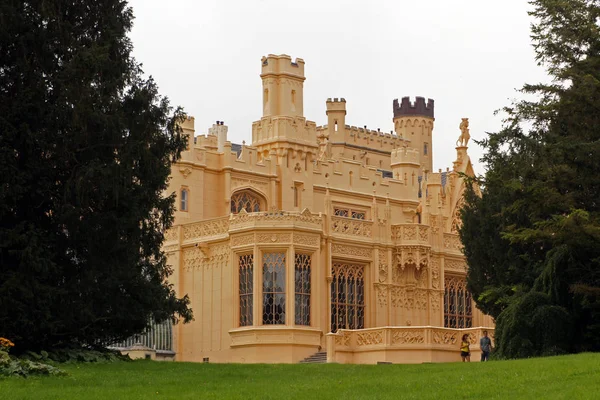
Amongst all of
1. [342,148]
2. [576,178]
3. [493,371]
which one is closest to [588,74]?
[576,178]

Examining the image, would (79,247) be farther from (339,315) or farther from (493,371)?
(339,315)

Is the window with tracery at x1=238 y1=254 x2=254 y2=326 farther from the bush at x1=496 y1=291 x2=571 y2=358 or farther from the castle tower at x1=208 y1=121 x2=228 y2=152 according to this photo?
the castle tower at x1=208 y1=121 x2=228 y2=152

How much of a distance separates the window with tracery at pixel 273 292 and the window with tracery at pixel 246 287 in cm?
50

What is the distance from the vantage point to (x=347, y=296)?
41812 mm

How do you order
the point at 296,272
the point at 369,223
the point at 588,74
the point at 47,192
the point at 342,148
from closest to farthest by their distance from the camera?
the point at 47,192, the point at 588,74, the point at 296,272, the point at 369,223, the point at 342,148

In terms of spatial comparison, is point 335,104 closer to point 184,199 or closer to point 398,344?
point 184,199

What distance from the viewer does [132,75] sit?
2953 centimetres

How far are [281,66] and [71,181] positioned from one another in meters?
→ 22.6

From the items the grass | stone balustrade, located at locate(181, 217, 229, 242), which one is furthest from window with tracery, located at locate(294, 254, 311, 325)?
the grass

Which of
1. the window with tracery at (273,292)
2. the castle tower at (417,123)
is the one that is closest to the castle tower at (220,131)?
the window with tracery at (273,292)

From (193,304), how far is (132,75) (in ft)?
43.9

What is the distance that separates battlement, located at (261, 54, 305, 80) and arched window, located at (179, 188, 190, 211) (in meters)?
5.66

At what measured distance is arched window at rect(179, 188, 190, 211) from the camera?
47.0 meters

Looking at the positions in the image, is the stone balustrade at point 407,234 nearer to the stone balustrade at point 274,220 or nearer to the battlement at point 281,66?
the stone balustrade at point 274,220
